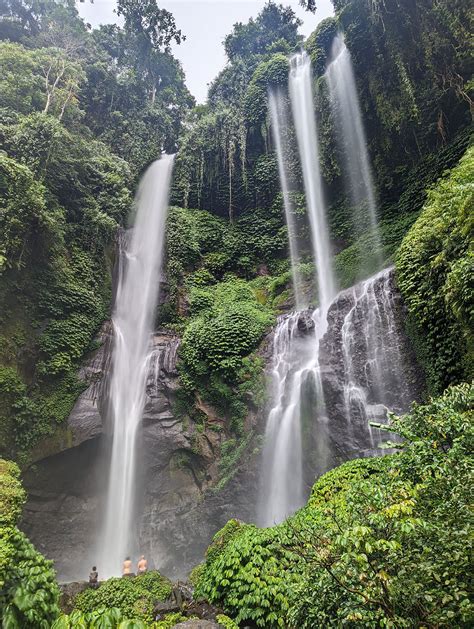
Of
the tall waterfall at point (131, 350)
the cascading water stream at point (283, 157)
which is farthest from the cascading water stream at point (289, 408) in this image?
the tall waterfall at point (131, 350)

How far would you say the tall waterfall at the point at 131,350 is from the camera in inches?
458

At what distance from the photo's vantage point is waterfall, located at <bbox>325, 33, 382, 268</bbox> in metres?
16.4

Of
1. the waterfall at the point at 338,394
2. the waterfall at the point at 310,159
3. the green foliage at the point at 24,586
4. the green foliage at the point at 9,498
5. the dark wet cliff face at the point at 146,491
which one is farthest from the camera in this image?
the waterfall at the point at 310,159

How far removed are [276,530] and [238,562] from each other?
29.1 inches

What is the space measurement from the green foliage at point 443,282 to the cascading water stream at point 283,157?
8.23 m

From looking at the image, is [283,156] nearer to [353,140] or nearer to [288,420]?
[353,140]

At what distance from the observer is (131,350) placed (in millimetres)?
14734

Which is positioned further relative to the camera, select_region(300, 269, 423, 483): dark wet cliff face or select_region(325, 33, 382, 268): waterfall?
select_region(325, 33, 382, 268): waterfall

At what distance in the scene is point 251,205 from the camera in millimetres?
20344

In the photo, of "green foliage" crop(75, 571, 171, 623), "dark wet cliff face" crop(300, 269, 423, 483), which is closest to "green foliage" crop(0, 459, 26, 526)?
"green foliage" crop(75, 571, 171, 623)

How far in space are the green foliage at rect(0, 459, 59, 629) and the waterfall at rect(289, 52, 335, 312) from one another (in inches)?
552

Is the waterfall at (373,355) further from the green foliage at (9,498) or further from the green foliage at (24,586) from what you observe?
the green foliage at (9,498)

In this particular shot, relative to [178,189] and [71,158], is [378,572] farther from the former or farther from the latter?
[178,189]

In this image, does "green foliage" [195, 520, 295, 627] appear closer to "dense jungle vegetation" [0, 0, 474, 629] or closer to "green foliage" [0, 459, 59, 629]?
"dense jungle vegetation" [0, 0, 474, 629]
